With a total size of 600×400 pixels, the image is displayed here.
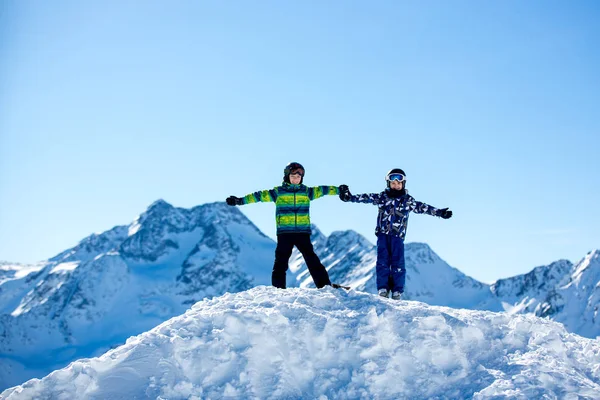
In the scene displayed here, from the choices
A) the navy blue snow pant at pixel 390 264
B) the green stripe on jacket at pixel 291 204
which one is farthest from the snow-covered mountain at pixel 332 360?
the green stripe on jacket at pixel 291 204

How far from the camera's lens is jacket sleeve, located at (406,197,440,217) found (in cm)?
1033

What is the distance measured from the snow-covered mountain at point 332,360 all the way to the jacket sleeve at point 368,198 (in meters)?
2.46

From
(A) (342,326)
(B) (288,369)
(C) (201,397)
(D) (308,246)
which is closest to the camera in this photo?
(C) (201,397)

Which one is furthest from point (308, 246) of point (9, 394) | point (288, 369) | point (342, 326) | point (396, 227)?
point (9, 394)

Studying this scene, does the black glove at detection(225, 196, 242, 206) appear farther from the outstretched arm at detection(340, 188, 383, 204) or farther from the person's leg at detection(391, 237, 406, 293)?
the person's leg at detection(391, 237, 406, 293)

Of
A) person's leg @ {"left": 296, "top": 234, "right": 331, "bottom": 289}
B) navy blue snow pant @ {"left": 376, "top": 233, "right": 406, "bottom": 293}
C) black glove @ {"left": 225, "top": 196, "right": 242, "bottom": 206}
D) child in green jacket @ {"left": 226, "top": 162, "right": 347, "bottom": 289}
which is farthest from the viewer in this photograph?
black glove @ {"left": 225, "top": 196, "right": 242, "bottom": 206}

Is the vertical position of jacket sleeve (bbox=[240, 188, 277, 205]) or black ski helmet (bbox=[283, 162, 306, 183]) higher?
black ski helmet (bbox=[283, 162, 306, 183])

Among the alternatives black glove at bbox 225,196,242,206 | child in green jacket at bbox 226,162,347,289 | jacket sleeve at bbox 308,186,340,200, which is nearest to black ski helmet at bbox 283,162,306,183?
child in green jacket at bbox 226,162,347,289

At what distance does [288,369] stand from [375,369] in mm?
1128

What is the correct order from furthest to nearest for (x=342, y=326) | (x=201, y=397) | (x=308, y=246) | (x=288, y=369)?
(x=308, y=246) < (x=342, y=326) < (x=288, y=369) < (x=201, y=397)

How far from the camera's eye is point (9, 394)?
270 inches

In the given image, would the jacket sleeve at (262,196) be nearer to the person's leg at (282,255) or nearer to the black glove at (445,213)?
the person's leg at (282,255)

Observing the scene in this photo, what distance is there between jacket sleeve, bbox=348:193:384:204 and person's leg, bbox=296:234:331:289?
45.8 inches

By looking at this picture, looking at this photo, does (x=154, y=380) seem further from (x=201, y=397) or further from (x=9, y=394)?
(x=9, y=394)
